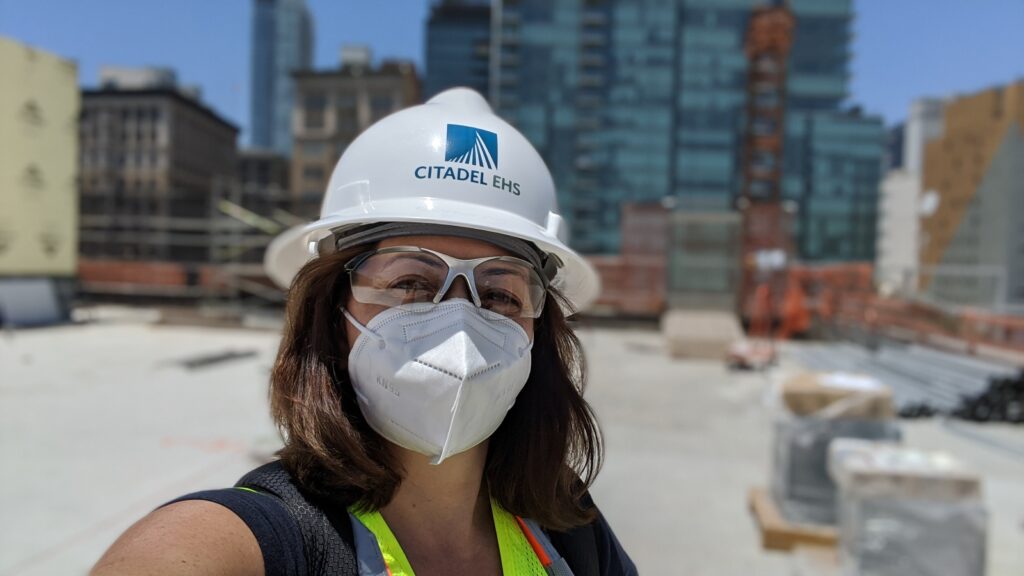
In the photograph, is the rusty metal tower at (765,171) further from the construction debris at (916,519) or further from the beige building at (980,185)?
the beige building at (980,185)

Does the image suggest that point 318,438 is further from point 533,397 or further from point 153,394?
point 153,394

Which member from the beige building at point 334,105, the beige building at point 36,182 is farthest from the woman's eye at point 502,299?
the beige building at point 334,105

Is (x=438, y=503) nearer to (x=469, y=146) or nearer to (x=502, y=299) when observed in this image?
(x=502, y=299)

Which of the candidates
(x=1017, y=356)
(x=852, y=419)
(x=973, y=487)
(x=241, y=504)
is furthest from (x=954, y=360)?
(x=241, y=504)

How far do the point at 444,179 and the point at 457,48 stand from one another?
77986mm

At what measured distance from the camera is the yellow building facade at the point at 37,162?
19359 millimetres

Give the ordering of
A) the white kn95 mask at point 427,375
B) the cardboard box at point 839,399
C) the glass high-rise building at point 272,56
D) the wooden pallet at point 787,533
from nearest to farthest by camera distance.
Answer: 1. the white kn95 mask at point 427,375
2. the wooden pallet at point 787,533
3. the cardboard box at point 839,399
4. the glass high-rise building at point 272,56

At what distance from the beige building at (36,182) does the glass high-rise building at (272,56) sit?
17753cm

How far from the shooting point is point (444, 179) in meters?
1.43

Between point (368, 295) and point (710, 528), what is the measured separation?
4.80 meters

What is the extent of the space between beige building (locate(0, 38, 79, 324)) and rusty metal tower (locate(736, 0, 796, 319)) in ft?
66.0

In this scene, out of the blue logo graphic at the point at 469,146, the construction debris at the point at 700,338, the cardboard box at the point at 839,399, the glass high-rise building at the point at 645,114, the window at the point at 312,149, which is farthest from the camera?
the glass high-rise building at the point at 645,114

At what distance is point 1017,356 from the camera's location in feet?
40.1

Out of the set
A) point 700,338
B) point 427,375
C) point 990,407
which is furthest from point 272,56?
point 427,375
